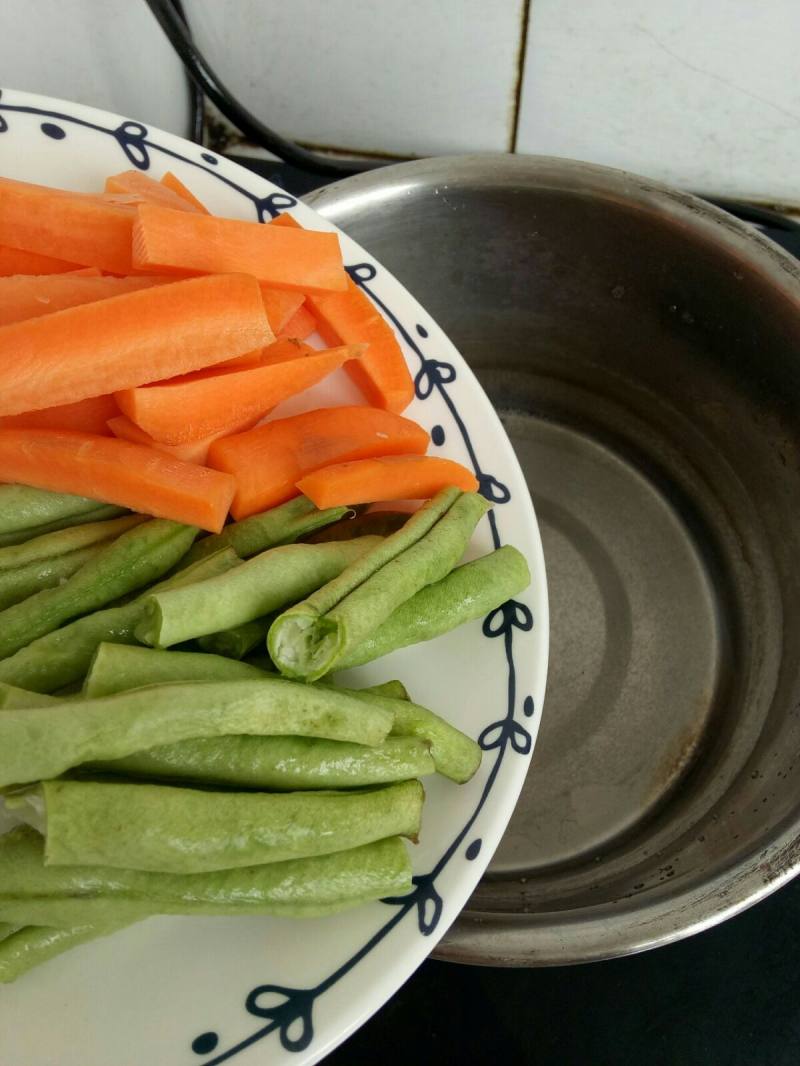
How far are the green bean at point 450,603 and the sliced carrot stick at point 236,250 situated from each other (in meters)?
0.38

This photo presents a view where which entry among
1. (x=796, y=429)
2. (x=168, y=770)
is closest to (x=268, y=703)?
(x=168, y=770)

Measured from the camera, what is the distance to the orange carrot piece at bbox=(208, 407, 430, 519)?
98cm

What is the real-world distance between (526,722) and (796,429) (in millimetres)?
795

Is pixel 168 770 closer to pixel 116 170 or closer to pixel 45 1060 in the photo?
pixel 45 1060

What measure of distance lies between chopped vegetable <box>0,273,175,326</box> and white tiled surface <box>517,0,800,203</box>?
3.47 ft

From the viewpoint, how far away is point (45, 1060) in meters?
0.77

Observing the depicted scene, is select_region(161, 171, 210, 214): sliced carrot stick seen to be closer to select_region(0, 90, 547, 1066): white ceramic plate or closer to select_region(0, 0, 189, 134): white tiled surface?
select_region(0, 90, 547, 1066): white ceramic plate

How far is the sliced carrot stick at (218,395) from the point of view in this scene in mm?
947

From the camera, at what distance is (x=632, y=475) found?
173 centimetres

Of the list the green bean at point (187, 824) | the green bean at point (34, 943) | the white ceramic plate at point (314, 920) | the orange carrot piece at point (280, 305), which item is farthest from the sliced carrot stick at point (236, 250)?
the green bean at point (34, 943)

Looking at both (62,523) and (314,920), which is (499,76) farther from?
(314,920)

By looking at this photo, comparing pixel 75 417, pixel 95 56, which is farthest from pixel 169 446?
pixel 95 56

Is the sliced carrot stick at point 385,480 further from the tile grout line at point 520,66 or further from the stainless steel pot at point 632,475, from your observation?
the tile grout line at point 520,66

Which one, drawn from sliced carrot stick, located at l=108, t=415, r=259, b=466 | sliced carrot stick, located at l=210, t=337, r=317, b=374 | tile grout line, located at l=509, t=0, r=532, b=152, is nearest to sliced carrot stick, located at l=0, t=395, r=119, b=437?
sliced carrot stick, located at l=108, t=415, r=259, b=466
